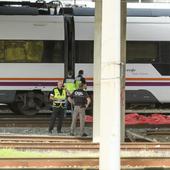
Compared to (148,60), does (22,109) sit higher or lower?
lower

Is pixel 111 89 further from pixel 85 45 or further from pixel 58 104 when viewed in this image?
pixel 85 45

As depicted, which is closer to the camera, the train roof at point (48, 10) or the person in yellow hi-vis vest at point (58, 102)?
the person in yellow hi-vis vest at point (58, 102)

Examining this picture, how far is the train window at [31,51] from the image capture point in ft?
69.2

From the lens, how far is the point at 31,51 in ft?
70.0

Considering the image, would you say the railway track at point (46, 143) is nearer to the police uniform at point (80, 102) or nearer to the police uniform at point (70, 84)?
the police uniform at point (80, 102)

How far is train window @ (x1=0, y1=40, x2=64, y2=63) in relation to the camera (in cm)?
2109

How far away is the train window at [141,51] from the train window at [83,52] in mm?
1465

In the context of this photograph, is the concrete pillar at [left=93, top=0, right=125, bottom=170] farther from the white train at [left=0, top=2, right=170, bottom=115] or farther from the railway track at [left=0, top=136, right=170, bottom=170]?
the white train at [left=0, top=2, right=170, bottom=115]

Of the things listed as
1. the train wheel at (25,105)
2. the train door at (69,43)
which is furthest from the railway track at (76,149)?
the train door at (69,43)

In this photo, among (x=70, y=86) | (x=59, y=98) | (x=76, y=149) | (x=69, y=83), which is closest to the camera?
(x=76, y=149)

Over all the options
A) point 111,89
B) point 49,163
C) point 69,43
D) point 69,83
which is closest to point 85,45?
point 69,43

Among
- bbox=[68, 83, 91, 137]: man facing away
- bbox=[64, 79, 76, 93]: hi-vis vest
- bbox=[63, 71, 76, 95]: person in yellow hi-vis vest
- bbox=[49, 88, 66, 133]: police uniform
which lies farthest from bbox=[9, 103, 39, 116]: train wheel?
bbox=[68, 83, 91, 137]: man facing away

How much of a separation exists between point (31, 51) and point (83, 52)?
1938mm

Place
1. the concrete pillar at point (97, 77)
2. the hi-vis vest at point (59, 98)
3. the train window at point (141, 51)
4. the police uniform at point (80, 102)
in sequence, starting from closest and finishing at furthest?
the concrete pillar at point (97, 77) → the police uniform at point (80, 102) → the hi-vis vest at point (59, 98) → the train window at point (141, 51)
